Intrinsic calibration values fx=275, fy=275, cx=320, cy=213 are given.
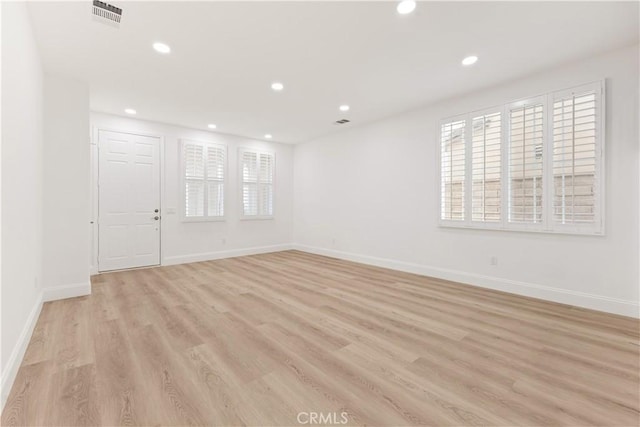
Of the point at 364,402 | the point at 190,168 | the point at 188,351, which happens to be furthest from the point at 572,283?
the point at 190,168

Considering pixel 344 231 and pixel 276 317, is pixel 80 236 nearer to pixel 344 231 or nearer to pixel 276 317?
pixel 276 317

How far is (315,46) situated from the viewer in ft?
9.36

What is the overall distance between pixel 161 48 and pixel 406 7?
2.45 metres

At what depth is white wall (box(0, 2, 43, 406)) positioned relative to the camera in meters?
1.75

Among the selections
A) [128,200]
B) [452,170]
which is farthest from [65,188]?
[452,170]

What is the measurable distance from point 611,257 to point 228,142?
661 centimetres

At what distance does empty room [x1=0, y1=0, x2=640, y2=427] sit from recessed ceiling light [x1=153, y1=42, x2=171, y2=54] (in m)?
0.02

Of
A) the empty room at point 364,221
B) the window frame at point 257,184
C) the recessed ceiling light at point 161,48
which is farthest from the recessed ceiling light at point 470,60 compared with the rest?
the window frame at point 257,184

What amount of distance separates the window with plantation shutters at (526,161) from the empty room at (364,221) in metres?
0.03

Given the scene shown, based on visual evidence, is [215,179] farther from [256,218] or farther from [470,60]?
[470,60]

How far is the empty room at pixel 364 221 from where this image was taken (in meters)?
1.75

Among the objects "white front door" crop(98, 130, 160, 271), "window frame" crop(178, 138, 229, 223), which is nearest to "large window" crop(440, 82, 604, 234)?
"window frame" crop(178, 138, 229, 223)

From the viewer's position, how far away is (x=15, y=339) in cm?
196

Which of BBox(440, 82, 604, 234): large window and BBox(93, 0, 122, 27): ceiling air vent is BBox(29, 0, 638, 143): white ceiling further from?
BBox(440, 82, 604, 234): large window
